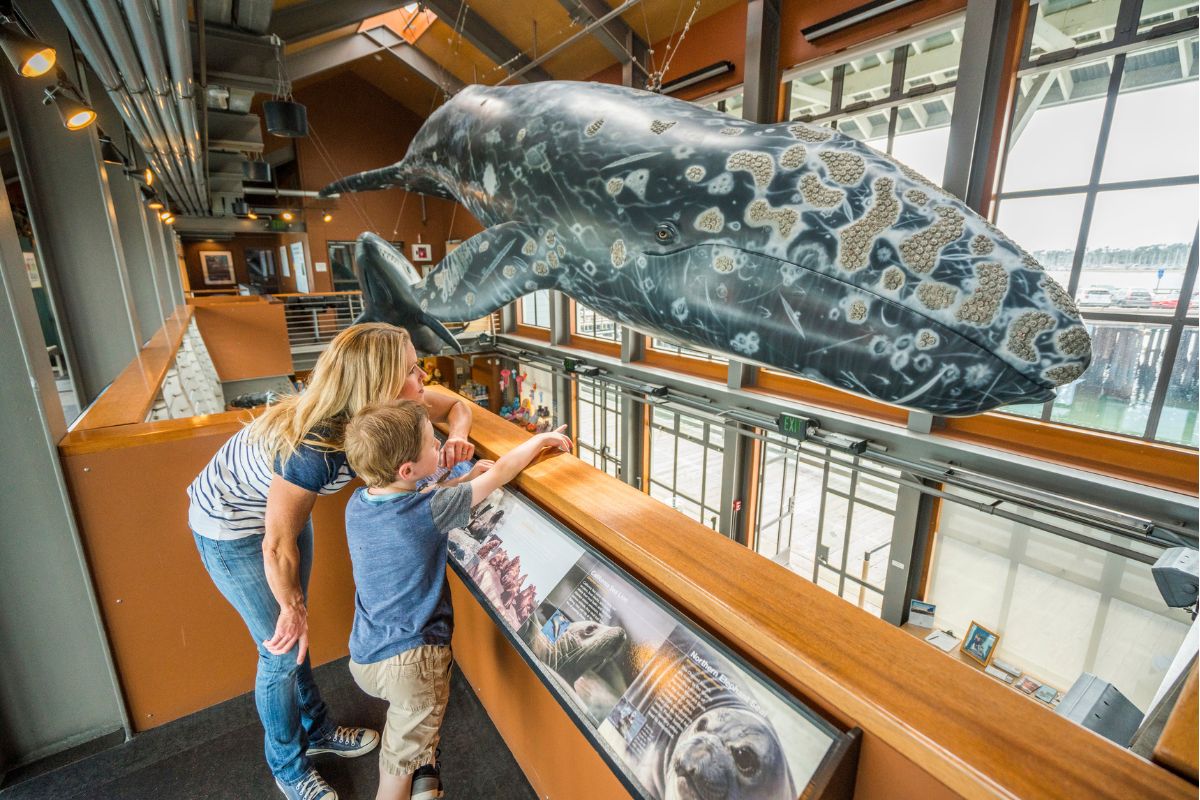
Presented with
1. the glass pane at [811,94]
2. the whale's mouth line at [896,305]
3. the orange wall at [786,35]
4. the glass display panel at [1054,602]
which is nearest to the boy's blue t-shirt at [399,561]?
the whale's mouth line at [896,305]

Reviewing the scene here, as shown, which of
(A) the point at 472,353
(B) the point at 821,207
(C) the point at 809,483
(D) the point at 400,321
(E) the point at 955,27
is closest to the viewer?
(B) the point at 821,207

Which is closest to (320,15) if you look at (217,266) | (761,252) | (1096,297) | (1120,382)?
(761,252)

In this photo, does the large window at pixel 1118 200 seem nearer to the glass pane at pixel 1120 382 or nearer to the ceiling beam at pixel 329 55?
the glass pane at pixel 1120 382

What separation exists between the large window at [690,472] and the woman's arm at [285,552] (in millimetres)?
6157

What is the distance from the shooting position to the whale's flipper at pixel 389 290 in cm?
173

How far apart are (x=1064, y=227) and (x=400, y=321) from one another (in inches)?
211

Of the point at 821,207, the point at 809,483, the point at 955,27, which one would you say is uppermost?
the point at 955,27

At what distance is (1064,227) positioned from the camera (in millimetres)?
4379

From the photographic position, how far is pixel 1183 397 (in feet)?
13.0

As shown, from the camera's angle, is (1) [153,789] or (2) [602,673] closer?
(2) [602,673]

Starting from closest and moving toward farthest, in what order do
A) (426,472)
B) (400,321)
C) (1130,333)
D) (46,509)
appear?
(426,472), (400,321), (46,509), (1130,333)

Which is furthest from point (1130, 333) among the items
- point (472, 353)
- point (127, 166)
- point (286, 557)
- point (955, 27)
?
point (472, 353)

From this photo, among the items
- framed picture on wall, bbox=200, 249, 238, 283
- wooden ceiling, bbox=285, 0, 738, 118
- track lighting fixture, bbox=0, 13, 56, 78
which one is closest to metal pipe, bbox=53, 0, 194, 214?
track lighting fixture, bbox=0, 13, 56, 78

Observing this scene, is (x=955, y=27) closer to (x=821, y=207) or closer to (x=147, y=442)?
(x=821, y=207)
